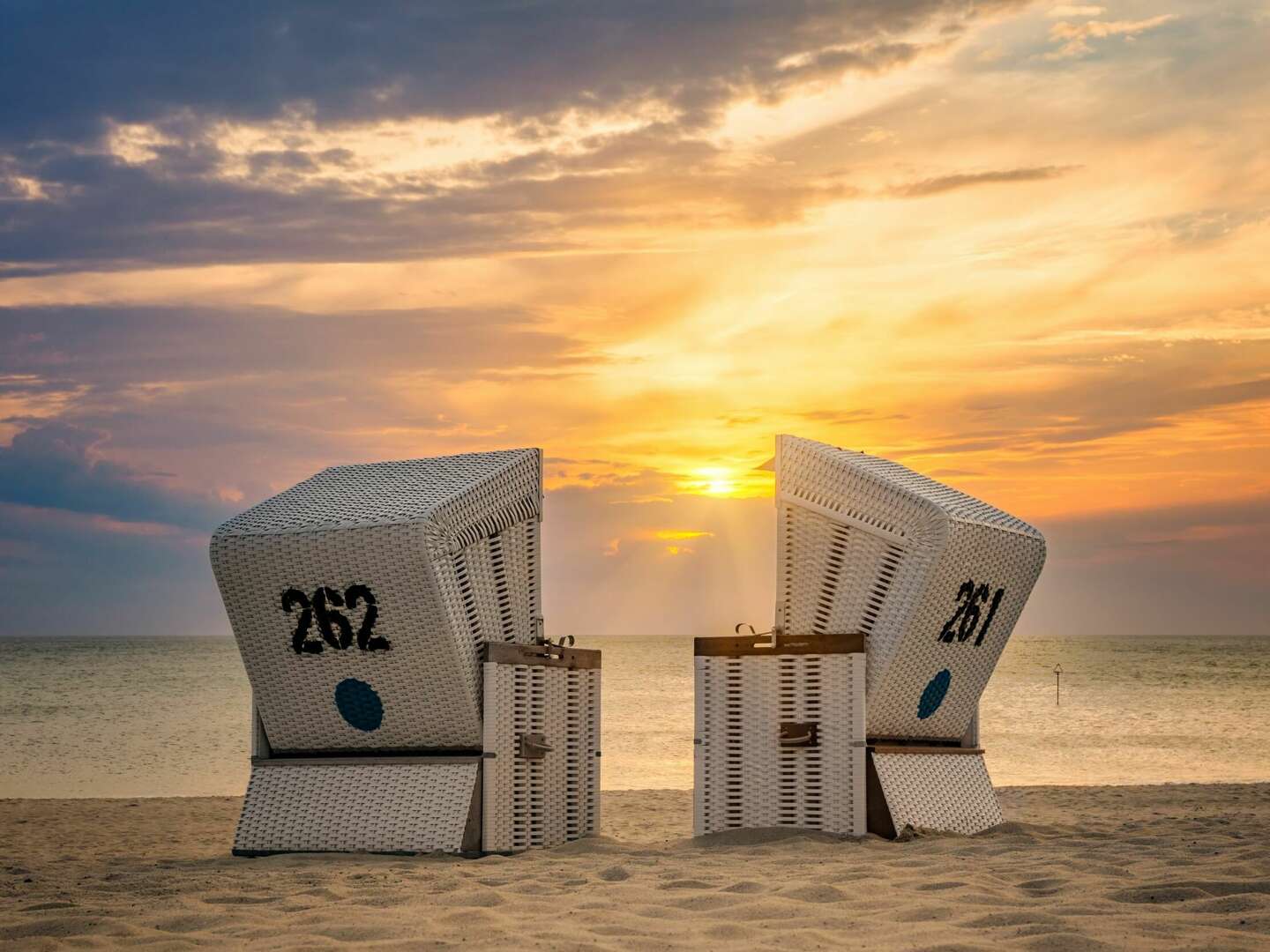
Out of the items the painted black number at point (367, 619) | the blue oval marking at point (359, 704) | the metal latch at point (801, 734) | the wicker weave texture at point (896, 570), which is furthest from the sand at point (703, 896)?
the painted black number at point (367, 619)

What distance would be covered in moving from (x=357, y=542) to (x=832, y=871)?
287 cm

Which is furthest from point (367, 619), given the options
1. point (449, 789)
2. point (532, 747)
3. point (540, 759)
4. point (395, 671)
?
point (540, 759)

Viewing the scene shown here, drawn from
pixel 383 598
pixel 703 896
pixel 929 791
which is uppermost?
pixel 383 598

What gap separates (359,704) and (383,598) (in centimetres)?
71

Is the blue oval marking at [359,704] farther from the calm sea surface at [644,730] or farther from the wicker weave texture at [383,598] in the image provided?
the calm sea surface at [644,730]

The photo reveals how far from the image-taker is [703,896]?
5191 millimetres

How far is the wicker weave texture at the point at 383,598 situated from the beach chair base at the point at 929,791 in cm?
213

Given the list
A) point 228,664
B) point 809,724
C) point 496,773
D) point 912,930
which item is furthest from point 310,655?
point 228,664

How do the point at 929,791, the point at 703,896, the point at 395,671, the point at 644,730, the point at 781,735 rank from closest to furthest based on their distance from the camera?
the point at 703,896
the point at 395,671
the point at 781,735
the point at 929,791
the point at 644,730

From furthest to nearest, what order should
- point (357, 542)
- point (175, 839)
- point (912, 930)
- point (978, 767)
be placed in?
1. point (175, 839)
2. point (978, 767)
3. point (357, 542)
4. point (912, 930)

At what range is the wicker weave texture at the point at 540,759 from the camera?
7180 mm

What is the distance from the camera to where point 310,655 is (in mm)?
7309

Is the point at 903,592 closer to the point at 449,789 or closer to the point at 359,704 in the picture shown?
the point at 449,789

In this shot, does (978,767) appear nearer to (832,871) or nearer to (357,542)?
(832,871)
